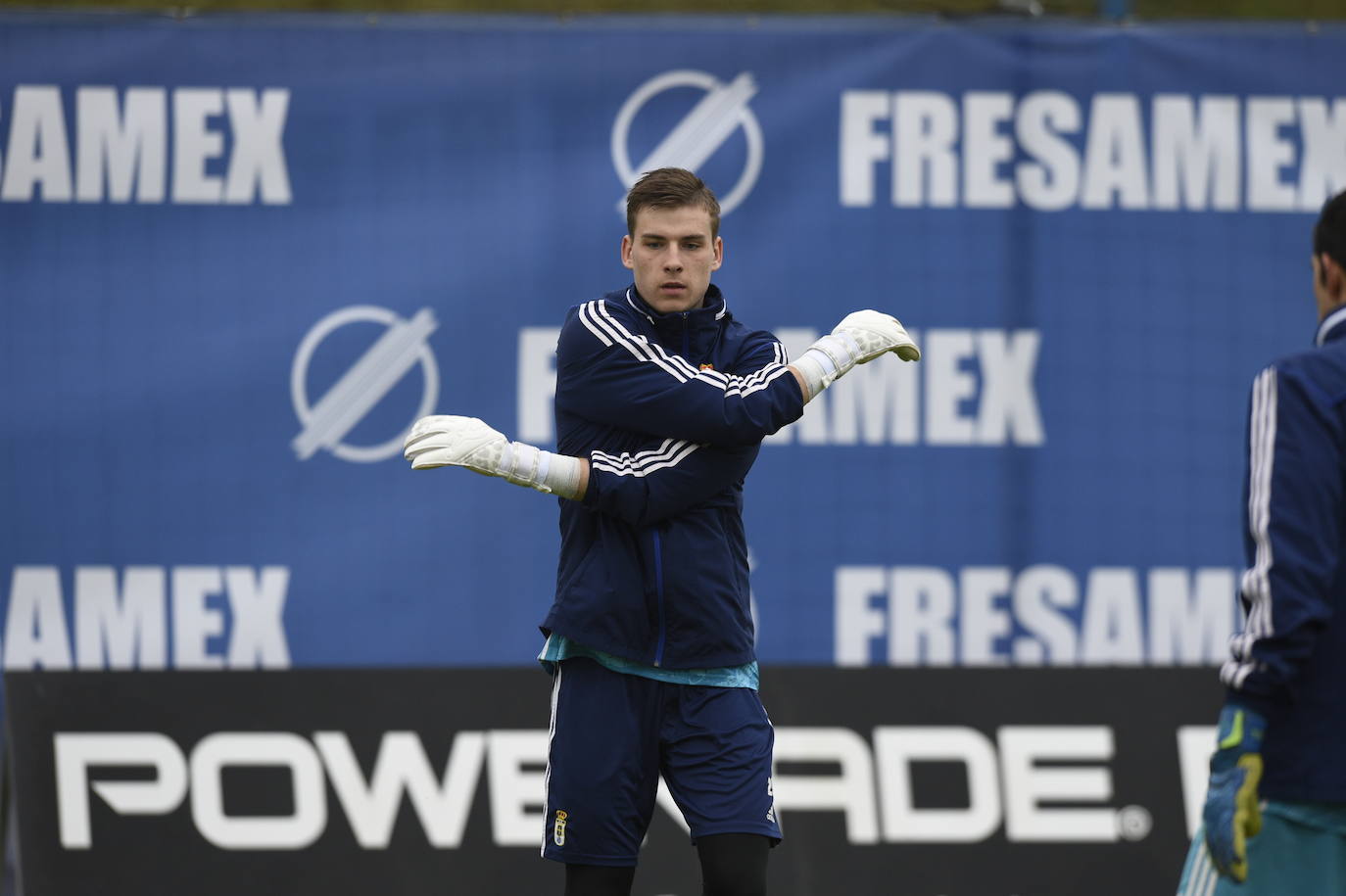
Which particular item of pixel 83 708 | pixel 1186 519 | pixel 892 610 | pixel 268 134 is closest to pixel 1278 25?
pixel 1186 519

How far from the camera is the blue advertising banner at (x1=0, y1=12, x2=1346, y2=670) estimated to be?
5516 millimetres

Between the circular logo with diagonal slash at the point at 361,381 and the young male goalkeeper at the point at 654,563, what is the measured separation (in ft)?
6.49

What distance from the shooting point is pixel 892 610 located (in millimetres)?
5633

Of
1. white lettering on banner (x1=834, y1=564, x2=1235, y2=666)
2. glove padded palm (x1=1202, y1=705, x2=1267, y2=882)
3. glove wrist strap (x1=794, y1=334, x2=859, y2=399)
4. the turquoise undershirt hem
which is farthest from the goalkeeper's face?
white lettering on banner (x1=834, y1=564, x2=1235, y2=666)

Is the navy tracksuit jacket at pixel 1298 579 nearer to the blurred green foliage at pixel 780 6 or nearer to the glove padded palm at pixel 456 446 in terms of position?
the glove padded palm at pixel 456 446

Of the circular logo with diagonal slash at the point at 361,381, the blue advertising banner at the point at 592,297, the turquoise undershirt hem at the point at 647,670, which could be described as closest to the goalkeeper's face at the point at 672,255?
the turquoise undershirt hem at the point at 647,670

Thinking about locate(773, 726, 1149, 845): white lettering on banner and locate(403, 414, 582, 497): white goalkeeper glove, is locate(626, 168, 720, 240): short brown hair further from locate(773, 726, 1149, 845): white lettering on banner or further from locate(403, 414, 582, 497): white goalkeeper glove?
locate(773, 726, 1149, 845): white lettering on banner

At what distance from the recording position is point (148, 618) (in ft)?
18.0

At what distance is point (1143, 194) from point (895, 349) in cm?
238

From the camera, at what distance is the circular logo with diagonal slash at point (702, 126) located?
5.63 metres

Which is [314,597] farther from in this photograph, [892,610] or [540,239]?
[892,610]

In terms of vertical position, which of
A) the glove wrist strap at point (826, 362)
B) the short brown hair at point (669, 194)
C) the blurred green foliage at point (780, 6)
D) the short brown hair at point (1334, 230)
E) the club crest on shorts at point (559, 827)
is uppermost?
the blurred green foliage at point (780, 6)

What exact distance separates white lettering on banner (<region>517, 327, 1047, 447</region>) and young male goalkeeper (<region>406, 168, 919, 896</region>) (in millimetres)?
1961

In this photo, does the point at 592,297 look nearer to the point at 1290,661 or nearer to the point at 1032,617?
the point at 1032,617
